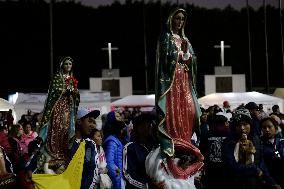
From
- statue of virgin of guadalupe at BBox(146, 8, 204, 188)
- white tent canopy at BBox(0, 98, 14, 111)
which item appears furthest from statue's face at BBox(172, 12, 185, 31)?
white tent canopy at BBox(0, 98, 14, 111)

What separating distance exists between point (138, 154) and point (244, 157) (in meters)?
1.61

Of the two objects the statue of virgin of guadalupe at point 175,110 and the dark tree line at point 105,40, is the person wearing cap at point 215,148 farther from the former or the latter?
the dark tree line at point 105,40

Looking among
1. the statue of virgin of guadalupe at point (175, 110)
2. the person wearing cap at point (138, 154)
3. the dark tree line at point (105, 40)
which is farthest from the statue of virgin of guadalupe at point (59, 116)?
the dark tree line at point (105, 40)

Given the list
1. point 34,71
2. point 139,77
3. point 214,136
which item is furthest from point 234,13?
point 214,136

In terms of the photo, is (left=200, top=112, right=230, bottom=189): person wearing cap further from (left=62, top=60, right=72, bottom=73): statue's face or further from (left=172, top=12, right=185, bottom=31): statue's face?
(left=172, top=12, right=185, bottom=31): statue's face

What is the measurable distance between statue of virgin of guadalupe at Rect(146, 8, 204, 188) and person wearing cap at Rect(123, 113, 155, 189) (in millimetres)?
121

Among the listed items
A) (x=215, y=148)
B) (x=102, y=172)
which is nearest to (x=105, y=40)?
(x=215, y=148)

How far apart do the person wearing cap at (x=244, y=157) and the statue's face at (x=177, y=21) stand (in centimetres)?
143

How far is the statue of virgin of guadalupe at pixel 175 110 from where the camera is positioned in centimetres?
510

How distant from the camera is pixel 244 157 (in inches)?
255

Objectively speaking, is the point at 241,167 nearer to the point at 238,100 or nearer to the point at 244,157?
the point at 244,157

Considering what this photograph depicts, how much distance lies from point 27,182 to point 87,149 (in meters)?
0.61

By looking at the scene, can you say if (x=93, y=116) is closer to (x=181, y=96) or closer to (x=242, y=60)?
(x=181, y=96)

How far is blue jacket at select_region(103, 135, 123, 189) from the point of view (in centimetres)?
619
